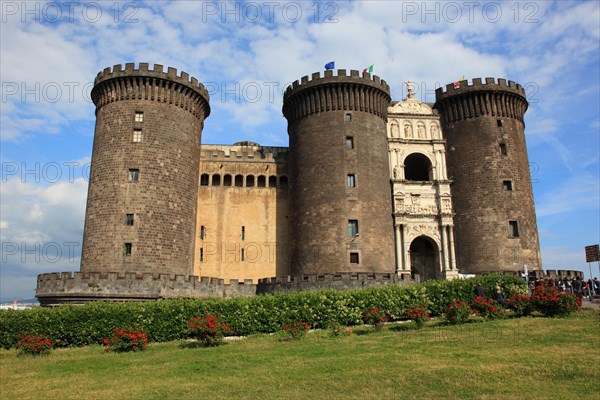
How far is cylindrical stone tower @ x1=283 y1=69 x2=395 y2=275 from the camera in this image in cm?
3641

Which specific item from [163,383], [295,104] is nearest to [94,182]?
[295,104]

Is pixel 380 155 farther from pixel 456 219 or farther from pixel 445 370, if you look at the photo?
pixel 445 370

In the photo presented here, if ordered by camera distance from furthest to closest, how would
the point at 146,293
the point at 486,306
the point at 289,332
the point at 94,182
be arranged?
the point at 94,182, the point at 146,293, the point at 486,306, the point at 289,332

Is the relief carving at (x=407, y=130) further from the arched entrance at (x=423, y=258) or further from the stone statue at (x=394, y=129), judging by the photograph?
the arched entrance at (x=423, y=258)

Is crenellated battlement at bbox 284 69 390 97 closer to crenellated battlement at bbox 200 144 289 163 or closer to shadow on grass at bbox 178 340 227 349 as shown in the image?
crenellated battlement at bbox 200 144 289 163

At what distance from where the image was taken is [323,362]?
51.4 feet

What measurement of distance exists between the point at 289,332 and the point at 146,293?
42.8 ft

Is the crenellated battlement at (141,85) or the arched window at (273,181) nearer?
the crenellated battlement at (141,85)

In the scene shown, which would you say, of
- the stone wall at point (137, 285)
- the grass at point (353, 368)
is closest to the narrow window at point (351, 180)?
the stone wall at point (137, 285)

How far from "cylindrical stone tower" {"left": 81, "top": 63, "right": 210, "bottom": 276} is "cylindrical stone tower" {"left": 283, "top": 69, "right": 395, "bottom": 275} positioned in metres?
8.16

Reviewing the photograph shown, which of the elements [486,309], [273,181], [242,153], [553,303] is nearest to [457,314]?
[486,309]

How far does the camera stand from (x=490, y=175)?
130ft

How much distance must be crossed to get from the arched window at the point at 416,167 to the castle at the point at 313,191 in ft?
1.03

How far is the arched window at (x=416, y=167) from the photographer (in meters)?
44.4
